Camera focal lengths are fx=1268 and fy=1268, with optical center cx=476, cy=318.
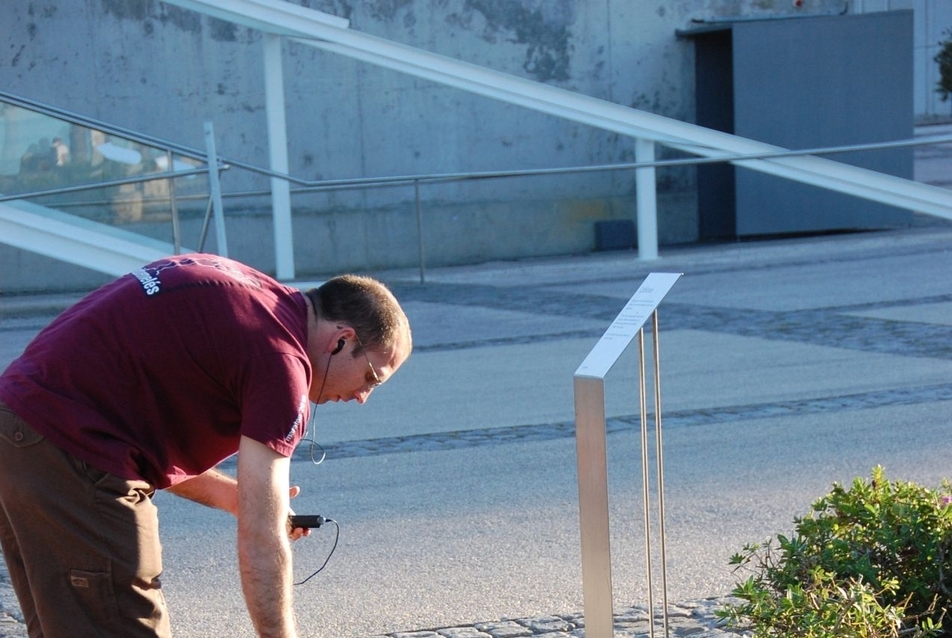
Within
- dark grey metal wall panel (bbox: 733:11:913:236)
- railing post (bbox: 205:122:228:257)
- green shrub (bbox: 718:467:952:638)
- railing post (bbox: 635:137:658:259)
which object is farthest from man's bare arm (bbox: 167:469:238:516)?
dark grey metal wall panel (bbox: 733:11:913:236)

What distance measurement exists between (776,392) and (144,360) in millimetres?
5676

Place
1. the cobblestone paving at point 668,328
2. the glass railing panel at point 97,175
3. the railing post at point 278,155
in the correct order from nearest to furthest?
the cobblestone paving at point 668,328, the glass railing panel at point 97,175, the railing post at point 278,155

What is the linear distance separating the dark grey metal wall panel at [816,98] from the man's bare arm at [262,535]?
14.1m

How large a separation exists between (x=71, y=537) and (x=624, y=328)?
1.33 metres

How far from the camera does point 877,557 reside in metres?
3.37

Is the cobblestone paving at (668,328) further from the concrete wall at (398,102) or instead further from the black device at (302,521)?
the concrete wall at (398,102)

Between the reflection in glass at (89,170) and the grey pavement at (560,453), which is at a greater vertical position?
Answer: the reflection in glass at (89,170)

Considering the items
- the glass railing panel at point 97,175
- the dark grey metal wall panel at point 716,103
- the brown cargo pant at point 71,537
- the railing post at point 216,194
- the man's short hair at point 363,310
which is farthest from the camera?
the dark grey metal wall panel at point 716,103

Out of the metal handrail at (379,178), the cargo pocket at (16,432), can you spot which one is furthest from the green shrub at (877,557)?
the metal handrail at (379,178)

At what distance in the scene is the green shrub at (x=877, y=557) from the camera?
10.3 ft

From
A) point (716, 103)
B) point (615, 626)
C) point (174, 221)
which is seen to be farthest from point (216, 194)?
point (615, 626)

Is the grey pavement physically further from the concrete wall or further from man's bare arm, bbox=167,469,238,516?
the concrete wall

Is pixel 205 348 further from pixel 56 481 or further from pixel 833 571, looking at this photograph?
pixel 833 571

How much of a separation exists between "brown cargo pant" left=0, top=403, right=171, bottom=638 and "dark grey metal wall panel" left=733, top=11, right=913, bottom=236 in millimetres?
14109
